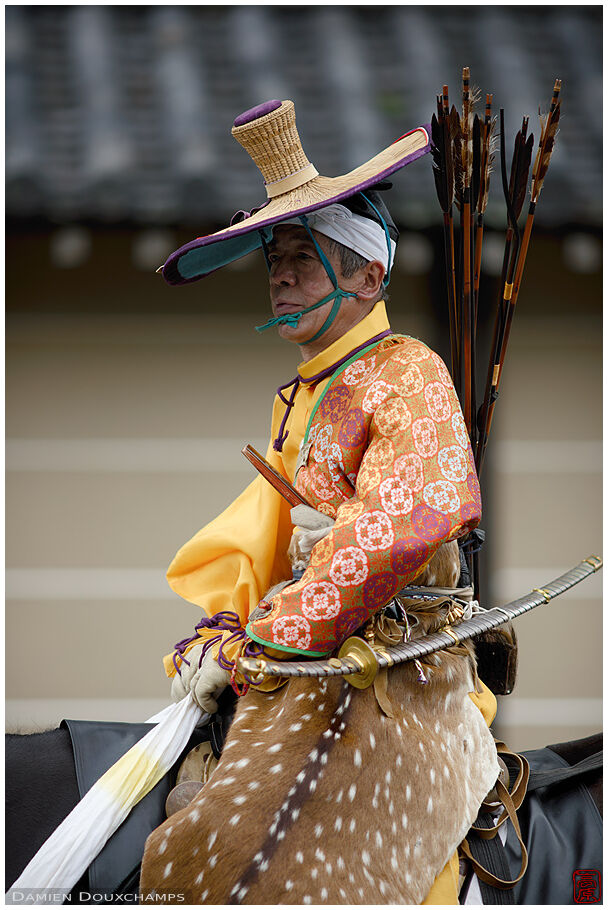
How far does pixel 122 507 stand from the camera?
13.7ft

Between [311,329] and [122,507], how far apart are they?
2497 millimetres

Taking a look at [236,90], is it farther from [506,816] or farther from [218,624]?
[506,816]

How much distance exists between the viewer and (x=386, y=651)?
1645 millimetres

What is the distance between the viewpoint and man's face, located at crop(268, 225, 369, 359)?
74.9 inches

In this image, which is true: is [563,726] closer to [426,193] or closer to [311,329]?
[426,193]

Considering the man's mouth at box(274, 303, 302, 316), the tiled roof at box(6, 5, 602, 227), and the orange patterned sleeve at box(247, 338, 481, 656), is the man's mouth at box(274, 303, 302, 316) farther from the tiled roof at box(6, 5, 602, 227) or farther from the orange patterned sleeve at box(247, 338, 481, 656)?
the tiled roof at box(6, 5, 602, 227)

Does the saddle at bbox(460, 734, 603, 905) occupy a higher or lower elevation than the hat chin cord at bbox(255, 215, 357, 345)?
lower

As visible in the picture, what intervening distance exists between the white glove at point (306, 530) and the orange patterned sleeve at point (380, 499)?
0.03 metres

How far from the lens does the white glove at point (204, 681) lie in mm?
1816

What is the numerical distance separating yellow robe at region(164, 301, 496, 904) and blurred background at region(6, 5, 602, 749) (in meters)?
1.86


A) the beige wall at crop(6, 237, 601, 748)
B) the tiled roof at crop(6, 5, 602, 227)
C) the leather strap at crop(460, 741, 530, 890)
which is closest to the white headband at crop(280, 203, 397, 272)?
the leather strap at crop(460, 741, 530, 890)

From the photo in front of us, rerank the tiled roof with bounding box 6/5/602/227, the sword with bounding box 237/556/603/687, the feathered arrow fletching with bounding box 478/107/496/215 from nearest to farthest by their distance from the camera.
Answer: the sword with bounding box 237/556/603/687
the feathered arrow fletching with bounding box 478/107/496/215
the tiled roof with bounding box 6/5/602/227

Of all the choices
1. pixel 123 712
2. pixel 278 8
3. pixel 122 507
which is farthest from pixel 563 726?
pixel 278 8

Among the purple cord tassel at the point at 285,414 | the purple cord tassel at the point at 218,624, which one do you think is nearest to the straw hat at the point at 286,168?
the purple cord tassel at the point at 285,414
